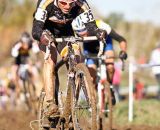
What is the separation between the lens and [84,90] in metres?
7.26

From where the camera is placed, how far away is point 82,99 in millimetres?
7438

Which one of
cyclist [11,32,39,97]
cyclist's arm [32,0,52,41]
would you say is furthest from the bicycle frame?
cyclist [11,32,39,97]

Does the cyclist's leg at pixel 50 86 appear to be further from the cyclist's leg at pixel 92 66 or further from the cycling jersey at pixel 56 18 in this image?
the cyclist's leg at pixel 92 66

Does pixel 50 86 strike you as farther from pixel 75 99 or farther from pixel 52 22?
pixel 52 22

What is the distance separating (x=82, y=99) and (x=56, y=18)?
1410mm

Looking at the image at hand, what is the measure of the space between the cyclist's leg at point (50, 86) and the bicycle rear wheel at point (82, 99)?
565 millimetres

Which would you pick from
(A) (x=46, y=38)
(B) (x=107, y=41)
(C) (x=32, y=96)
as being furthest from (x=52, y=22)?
(C) (x=32, y=96)

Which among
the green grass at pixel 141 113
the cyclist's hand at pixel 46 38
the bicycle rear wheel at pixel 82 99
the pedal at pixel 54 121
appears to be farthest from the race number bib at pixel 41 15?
the green grass at pixel 141 113

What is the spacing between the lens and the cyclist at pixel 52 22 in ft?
26.0

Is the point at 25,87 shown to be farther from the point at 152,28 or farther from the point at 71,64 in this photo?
the point at 152,28

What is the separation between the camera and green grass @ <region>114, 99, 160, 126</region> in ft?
43.7

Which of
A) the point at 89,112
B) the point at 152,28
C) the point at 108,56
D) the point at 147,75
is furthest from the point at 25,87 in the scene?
the point at 152,28

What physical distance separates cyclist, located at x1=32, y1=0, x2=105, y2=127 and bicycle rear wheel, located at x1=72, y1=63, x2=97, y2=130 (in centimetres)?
56

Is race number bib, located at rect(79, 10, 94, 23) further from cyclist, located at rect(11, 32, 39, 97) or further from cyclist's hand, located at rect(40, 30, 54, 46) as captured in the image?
cyclist, located at rect(11, 32, 39, 97)
